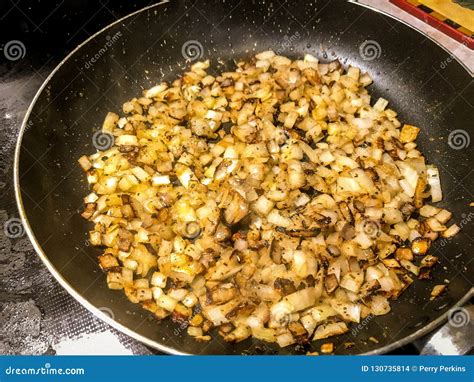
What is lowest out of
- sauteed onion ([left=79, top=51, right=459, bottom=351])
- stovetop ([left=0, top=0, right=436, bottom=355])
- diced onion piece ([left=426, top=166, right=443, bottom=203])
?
stovetop ([left=0, top=0, right=436, bottom=355])

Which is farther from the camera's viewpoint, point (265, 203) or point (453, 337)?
point (265, 203)

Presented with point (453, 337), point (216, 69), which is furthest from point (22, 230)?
point (453, 337)

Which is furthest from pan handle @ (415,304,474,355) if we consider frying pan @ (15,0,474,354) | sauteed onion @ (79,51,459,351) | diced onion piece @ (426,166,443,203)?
diced onion piece @ (426,166,443,203)

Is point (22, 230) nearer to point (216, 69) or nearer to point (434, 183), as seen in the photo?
point (216, 69)

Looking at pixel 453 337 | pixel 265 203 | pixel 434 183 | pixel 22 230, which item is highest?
pixel 434 183

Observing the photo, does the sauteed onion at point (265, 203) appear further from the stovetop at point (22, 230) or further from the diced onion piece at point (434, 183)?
the stovetop at point (22, 230)

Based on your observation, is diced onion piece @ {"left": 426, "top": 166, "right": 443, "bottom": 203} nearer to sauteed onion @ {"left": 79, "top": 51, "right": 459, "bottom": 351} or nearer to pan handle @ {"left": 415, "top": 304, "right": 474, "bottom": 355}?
Result: sauteed onion @ {"left": 79, "top": 51, "right": 459, "bottom": 351}

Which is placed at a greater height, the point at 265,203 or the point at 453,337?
the point at 453,337
